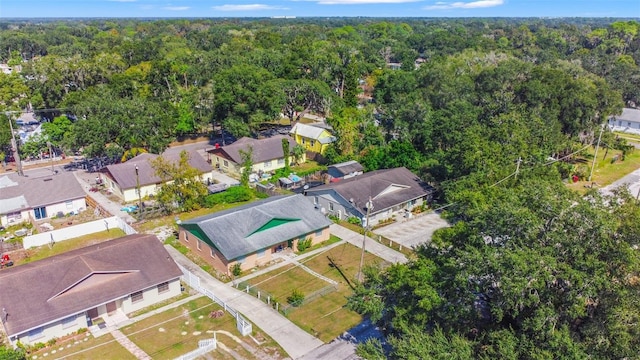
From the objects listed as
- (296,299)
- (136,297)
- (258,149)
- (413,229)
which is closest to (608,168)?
(413,229)

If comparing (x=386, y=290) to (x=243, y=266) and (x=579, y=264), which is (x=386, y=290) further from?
(x=243, y=266)

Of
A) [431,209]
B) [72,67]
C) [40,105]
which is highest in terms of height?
[72,67]

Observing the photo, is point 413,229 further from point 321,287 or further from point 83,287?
point 83,287

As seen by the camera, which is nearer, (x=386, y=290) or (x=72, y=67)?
(x=386, y=290)

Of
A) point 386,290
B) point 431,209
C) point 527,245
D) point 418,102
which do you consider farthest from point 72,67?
point 527,245

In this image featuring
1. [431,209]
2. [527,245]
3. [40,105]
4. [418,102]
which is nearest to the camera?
[527,245]

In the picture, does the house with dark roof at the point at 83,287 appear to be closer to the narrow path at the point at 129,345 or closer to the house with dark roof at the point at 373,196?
the narrow path at the point at 129,345

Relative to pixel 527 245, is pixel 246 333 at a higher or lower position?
lower
